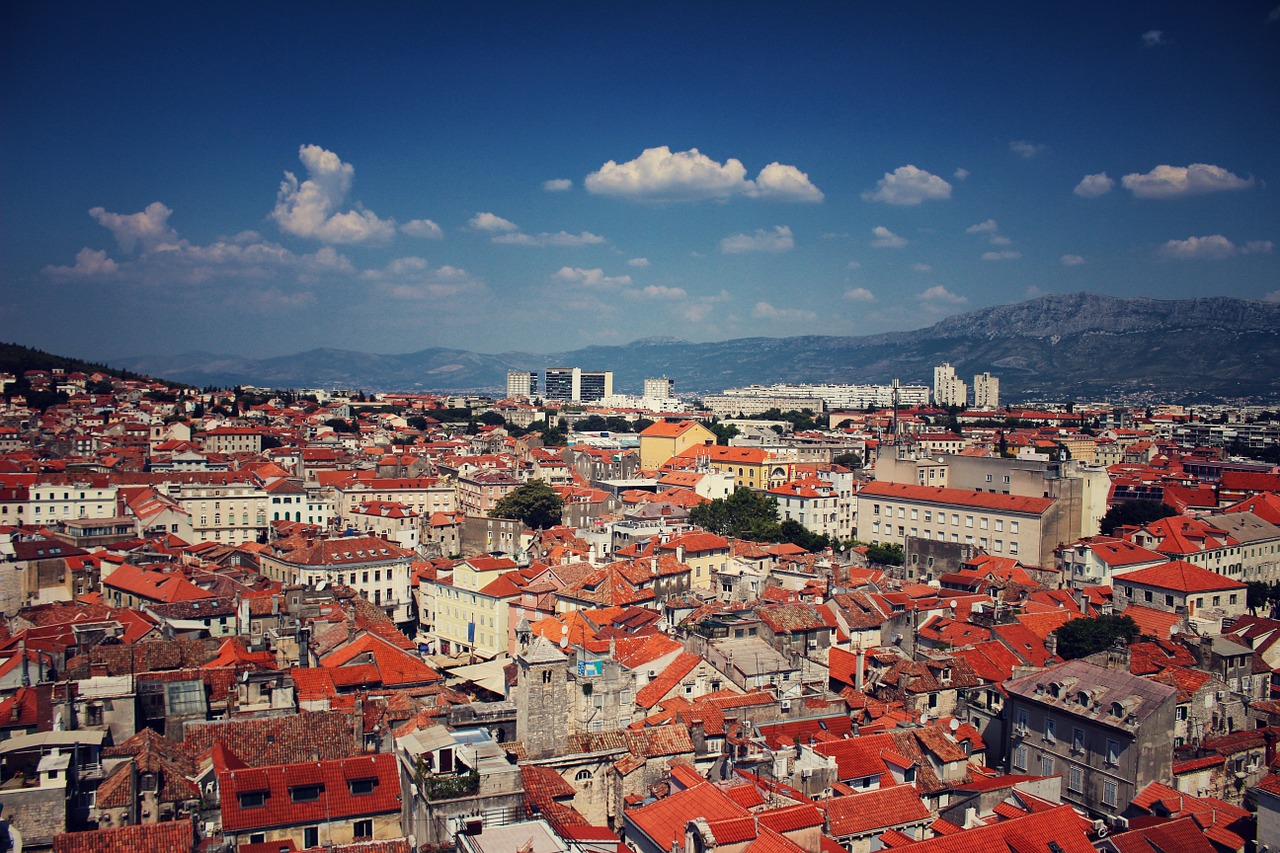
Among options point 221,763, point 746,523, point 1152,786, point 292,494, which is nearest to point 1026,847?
point 1152,786

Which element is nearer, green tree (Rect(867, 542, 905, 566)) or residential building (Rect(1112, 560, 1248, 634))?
residential building (Rect(1112, 560, 1248, 634))

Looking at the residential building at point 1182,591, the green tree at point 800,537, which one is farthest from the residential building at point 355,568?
the residential building at point 1182,591

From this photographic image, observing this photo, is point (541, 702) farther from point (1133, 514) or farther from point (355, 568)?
point (1133, 514)

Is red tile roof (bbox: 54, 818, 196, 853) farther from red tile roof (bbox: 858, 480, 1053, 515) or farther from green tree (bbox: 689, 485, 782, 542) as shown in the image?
red tile roof (bbox: 858, 480, 1053, 515)

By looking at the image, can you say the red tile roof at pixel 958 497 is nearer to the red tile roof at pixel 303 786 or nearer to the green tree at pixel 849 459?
the green tree at pixel 849 459

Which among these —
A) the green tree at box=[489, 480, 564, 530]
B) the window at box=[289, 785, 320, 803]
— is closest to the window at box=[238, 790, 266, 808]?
the window at box=[289, 785, 320, 803]

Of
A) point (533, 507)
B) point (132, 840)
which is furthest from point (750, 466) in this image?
point (132, 840)

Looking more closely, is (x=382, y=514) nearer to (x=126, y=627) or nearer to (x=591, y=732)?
(x=126, y=627)
